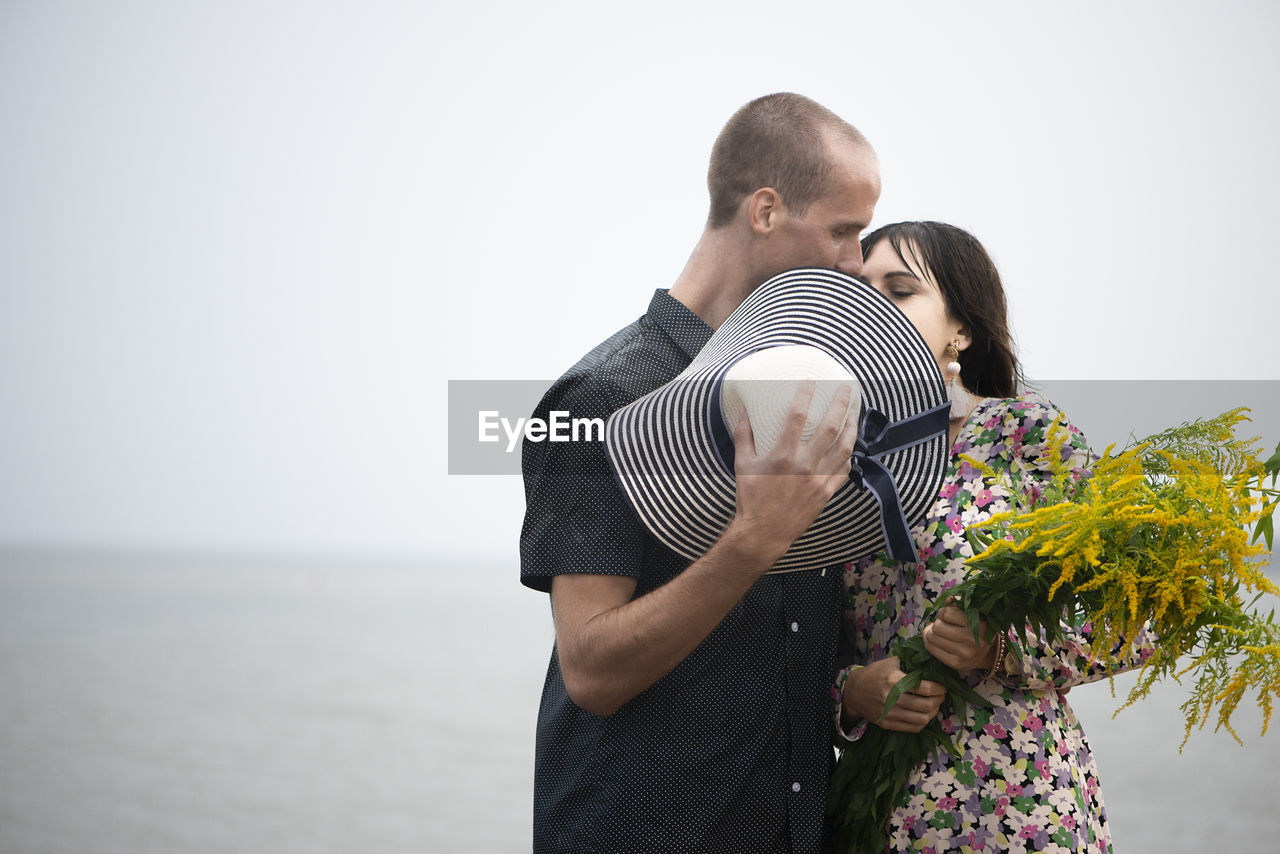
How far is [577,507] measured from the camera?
5.37ft

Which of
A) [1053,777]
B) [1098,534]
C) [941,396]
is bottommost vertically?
[1053,777]

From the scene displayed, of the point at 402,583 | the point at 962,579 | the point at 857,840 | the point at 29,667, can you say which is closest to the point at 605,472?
the point at 962,579

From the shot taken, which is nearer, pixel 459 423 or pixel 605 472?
pixel 605 472

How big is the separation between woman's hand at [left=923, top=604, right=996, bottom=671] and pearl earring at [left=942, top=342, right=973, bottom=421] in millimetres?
449

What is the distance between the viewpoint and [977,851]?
5.66 feet

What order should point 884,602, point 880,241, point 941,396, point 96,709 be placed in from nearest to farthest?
point 941,396 < point 884,602 < point 880,241 < point 96,709

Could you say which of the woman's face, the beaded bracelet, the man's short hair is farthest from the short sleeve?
the woman's face

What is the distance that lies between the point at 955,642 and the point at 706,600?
477mm

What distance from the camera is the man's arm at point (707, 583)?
1391mm

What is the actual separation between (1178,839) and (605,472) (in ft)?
17.5

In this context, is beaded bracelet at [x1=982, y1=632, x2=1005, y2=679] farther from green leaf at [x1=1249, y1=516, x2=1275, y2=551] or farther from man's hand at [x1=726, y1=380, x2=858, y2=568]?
man's hand at [x1=726, y1=380, x2=858, y2=568]

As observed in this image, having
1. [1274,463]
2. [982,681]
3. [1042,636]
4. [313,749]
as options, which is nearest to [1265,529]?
[1274,463]

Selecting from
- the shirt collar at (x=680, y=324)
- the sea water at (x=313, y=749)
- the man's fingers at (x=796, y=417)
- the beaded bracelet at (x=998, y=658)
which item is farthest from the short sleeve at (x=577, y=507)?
the sea water at (x=313, y=749)

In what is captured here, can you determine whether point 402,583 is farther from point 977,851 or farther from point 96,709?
point 977,851
